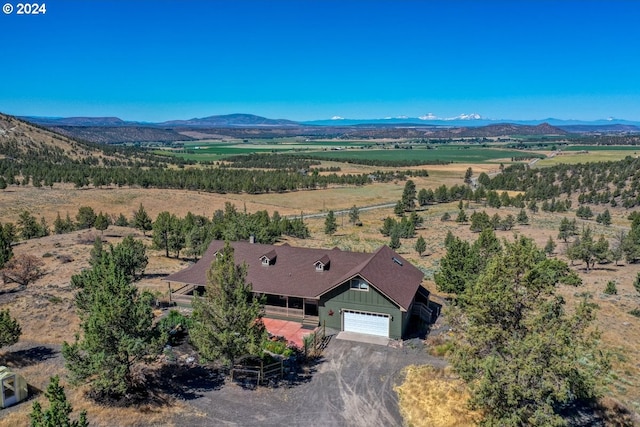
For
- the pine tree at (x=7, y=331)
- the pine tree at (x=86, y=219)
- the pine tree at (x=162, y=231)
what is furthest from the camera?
the pine tree at (x=86, y=219)

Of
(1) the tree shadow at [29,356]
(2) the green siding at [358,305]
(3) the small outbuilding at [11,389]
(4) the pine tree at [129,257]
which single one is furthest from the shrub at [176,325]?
(2) the green siding at [358,305]

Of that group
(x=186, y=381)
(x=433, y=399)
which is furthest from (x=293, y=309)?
(x=433, y=399)

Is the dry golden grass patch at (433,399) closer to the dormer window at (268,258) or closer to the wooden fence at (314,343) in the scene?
the wooden fence at (314,343)

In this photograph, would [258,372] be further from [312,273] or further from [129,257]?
[129,257]

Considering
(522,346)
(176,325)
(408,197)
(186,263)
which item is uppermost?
(522,346)

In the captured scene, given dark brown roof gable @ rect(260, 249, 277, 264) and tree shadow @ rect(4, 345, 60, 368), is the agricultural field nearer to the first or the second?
tree shadow @ rect(4, 345, 60, 368)

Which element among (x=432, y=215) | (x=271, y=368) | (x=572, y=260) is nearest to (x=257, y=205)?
(x=432, y=215)

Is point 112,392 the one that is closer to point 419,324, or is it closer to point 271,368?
point 271,368

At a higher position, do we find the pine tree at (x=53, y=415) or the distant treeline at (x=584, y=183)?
the pine tree at (x=53, y=415)
